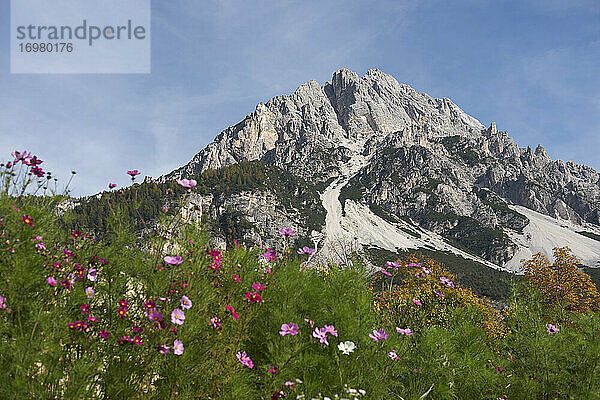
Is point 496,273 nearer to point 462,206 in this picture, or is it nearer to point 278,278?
point 462,206

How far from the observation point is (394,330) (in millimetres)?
4027

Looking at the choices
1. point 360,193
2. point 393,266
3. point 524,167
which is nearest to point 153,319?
point 393,266

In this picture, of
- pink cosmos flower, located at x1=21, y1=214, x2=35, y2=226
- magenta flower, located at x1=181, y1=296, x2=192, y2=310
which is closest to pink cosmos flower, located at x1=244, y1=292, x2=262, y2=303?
magenta flower, located at x1=181, y1=296, x2=192, y2=310

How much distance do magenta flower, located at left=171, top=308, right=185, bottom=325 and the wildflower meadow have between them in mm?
21

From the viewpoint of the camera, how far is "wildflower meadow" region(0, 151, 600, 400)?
7.40 ft

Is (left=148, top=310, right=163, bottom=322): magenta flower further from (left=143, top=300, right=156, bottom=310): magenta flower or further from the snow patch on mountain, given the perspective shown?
the snow patch on mountain

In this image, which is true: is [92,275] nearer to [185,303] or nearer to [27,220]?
[27,220]

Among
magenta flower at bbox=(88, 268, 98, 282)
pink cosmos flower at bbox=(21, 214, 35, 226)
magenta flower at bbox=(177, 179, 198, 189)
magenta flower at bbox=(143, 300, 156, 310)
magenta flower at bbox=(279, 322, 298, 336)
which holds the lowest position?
magenta flower at bbox=(279, 322, 298, 336)

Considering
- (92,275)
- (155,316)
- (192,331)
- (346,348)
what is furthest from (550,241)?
(92,275)

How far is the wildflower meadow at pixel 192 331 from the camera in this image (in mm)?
2256

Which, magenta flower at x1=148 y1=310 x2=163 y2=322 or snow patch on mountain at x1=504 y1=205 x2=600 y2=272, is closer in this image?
magenta flower at x1=148 y1=310 x2=163 y2=322

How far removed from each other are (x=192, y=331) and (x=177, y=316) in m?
0.24

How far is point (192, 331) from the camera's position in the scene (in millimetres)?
2508

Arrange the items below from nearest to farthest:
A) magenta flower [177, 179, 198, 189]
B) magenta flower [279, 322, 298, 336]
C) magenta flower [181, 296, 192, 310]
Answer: magenta flower [181, 296, 192, 310] → magenta flower [279, 322, 298, 336] → magenta flower [177, 179, 198, 189]
